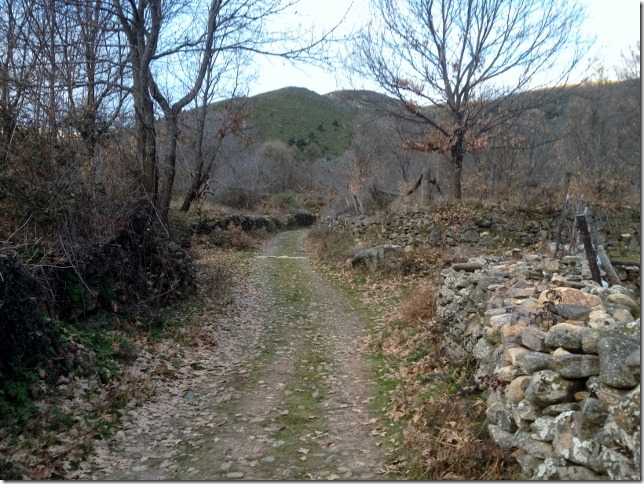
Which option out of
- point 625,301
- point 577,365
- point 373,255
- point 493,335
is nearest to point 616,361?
point 577,365

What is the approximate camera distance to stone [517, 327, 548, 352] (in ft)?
13.9

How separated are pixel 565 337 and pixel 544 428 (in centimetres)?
79

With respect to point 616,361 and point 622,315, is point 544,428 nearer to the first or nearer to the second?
point 616,361

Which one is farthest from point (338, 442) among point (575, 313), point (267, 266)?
point (267, 266)

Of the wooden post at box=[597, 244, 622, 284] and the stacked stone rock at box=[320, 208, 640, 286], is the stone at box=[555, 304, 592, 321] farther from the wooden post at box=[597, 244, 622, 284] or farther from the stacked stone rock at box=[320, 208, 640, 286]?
the stacked stone rock at box=[320, 208, 640, 286]

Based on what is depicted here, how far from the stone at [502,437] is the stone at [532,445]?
184 millimetres

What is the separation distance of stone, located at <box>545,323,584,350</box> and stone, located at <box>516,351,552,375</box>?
0.14 m

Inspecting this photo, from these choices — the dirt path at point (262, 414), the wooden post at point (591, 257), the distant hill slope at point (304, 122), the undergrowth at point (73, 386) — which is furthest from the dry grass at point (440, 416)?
the distant hill slope at point (304, 122)

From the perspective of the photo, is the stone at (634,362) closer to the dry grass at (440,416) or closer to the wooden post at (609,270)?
the dry grass at (440,416)

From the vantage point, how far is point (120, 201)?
9422 millimetres

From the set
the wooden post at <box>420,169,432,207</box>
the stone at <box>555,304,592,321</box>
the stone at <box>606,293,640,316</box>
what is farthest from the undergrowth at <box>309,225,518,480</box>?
the wooden post at <box>420,169,432,207</box>

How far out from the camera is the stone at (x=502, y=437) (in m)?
4.04

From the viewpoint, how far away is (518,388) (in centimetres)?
408

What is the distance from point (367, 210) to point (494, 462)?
1864 cm
